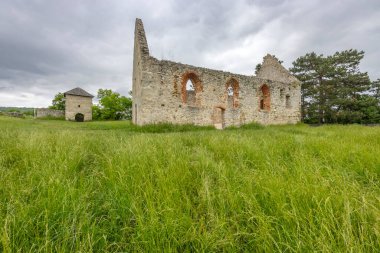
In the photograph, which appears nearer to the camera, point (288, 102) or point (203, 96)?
point (203, 96)

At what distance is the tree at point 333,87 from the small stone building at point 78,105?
113 feet

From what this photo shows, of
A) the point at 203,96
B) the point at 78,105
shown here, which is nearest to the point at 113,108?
the point at 78,105

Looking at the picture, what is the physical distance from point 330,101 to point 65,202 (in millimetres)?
29768

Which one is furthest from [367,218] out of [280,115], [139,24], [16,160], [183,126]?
[280,115]

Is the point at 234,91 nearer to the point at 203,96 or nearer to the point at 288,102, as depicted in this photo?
the point at 203,96

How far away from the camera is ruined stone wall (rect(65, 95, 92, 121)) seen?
99.6 ft

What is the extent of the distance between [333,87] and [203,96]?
21824 millimetres

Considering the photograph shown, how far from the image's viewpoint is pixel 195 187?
190cm

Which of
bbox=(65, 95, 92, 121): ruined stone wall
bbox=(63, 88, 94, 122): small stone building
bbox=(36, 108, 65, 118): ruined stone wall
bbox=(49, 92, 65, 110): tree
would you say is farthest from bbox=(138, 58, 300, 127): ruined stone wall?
bbox=(49, 92, 65, 110): tree

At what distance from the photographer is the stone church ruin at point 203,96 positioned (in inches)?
457

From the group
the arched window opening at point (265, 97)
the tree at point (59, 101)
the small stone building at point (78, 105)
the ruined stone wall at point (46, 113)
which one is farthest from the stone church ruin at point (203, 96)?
the tree at point (59, 101)

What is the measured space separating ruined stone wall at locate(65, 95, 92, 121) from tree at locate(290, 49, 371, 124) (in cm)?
3452

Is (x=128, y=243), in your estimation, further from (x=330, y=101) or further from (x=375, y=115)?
(x=375, y=115)

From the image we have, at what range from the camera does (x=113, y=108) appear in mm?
40188
